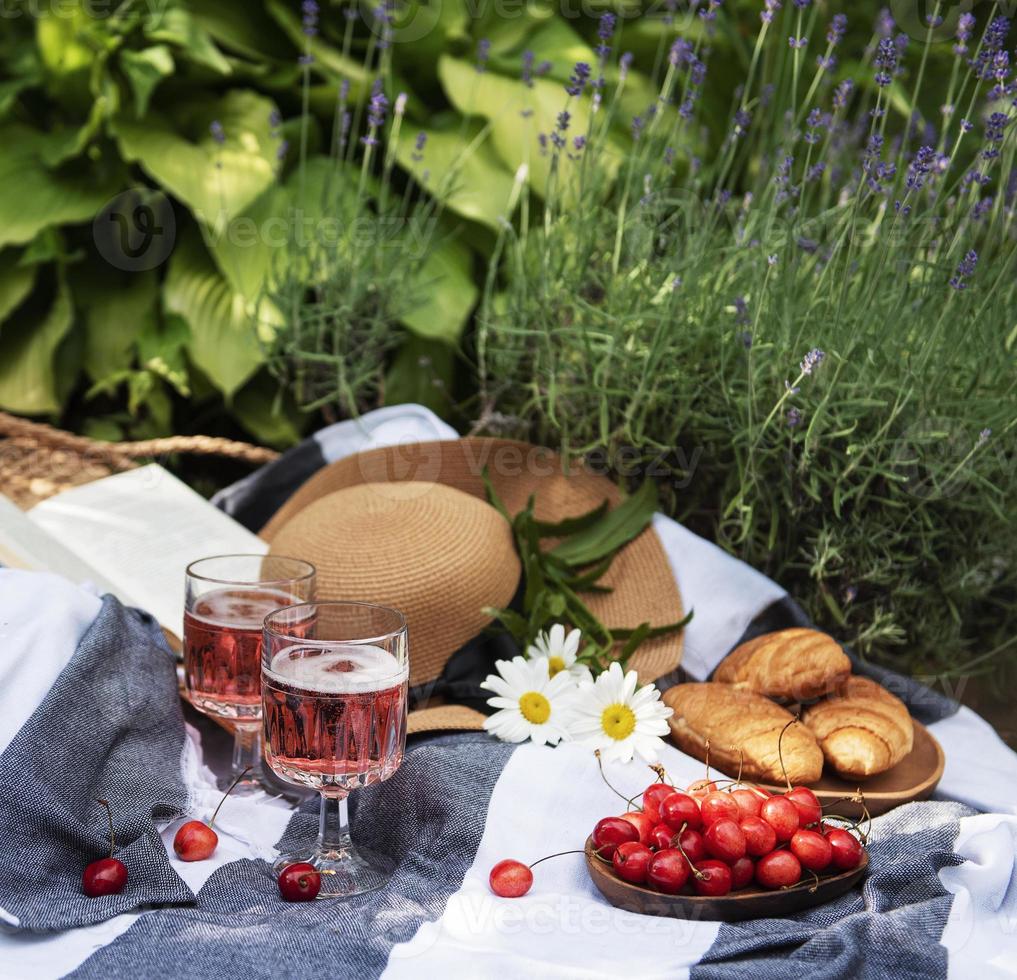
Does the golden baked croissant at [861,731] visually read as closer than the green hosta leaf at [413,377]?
Yes

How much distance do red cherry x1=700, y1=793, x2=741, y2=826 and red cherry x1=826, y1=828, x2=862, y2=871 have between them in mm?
73

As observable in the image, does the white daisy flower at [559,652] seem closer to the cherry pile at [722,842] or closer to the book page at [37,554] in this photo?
the cherry pile at [722,842]

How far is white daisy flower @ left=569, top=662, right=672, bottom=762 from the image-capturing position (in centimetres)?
101

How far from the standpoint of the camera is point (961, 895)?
860mm

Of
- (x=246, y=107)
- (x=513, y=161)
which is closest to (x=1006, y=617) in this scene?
(x=513, y=161)

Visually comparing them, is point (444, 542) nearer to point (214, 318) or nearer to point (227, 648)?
point (227, 648)

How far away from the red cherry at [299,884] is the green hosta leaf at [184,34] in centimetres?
141

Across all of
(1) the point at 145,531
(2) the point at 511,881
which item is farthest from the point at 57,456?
(2) the point at 511,881

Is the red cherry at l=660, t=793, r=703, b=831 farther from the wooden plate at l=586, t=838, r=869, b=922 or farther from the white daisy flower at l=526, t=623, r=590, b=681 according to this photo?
the white daisy flower at l=526, t=623, r=590, b=681

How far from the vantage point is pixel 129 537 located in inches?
52.9

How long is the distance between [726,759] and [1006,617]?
56 centimetres

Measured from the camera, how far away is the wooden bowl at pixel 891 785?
998 millimetres

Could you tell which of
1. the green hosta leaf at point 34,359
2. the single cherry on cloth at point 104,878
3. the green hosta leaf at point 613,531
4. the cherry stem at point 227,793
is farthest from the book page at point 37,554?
the green hosta leaf at point 34,359

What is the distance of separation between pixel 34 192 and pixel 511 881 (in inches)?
63.0
